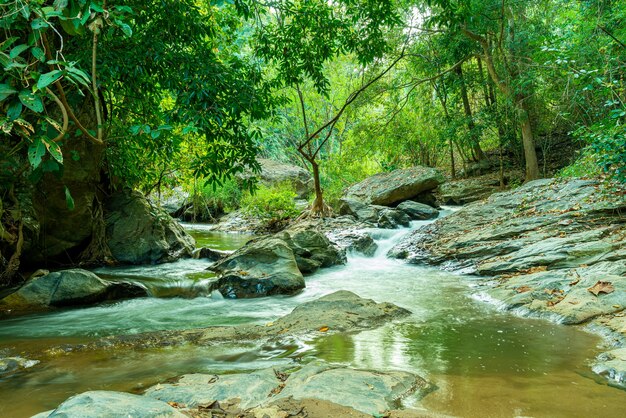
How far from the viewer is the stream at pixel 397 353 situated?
2.56 m

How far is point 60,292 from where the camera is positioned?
240 inches

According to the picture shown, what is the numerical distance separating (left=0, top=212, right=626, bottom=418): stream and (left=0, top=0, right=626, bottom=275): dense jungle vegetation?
139cm

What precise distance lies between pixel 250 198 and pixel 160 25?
1124 cm

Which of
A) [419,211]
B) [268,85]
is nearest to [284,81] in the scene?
[268,85]

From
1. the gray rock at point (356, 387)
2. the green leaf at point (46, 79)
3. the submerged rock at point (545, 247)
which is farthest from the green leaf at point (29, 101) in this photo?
the submerged rock at point (545, 247)

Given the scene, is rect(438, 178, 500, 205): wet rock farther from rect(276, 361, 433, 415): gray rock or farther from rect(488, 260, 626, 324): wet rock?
rect(276, 361, 433, 415): gray rock

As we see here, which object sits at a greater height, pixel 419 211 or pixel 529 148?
pixel 529 148

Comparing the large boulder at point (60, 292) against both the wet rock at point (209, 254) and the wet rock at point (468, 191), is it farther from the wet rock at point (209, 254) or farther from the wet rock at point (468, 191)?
the wet rock at point (468, 191)

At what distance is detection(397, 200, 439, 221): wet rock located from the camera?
13320 mm

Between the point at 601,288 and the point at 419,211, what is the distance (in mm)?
8974


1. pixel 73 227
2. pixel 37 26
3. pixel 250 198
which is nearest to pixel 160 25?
pixel 37 26

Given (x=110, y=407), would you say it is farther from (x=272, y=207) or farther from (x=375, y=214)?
(x=272, y=207)

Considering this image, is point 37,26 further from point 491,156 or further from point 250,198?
point 491,156

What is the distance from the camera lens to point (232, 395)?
2527 millimetres
